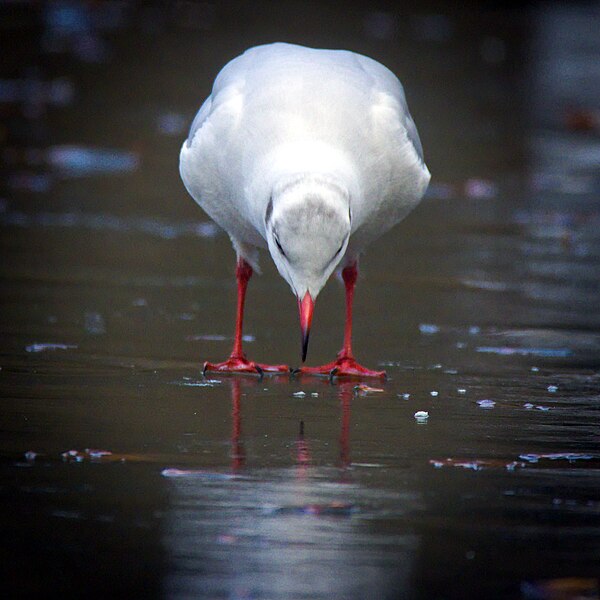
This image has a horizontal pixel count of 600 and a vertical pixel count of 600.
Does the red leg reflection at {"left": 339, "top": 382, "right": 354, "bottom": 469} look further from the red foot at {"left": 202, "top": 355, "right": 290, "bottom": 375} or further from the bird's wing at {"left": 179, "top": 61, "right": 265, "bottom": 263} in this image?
the bird's wing at {"left": 179, "top": 61, "right": 265, "bottom": 263}

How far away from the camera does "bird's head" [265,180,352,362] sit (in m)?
Result: 5.25

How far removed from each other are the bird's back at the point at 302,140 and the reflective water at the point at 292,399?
71 cm

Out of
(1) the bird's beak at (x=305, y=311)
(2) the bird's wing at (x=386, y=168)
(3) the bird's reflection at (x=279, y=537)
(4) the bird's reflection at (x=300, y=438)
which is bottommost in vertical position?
(3) the bird's reflection at (x=279, y=537)

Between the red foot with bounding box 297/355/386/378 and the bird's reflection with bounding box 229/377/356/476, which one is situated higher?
the red foot with bounding box 297/355/386/378

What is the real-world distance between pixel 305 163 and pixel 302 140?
294 millimetres

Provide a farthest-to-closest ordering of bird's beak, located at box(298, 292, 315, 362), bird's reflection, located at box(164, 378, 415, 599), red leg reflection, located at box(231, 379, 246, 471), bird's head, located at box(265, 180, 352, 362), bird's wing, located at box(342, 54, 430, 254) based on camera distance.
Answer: bird's wing, located at box(342, 54, 430, 254) → bird's beak, located at box(298, 292, 315, 362) → bird's head, located at box(265, 180, 352, 362) → red leg reflection, located at box(231, 379, 246, 471) → bird's reflection, located at box(164, 378, 415, 599)

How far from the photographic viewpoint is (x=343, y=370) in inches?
253

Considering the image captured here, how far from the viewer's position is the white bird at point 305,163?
534 cm

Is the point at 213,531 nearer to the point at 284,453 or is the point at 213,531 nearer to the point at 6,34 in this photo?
the point at 284,453

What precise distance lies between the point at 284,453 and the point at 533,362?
2.03 meters

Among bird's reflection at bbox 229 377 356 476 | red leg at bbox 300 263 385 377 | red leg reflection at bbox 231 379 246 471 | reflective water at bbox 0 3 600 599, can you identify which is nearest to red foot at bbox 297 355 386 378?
red leg at bbox 300 263 385 377

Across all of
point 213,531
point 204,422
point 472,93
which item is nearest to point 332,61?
point 204,422

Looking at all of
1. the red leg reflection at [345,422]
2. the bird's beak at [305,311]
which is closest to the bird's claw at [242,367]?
the red leg reflection at [345,422]

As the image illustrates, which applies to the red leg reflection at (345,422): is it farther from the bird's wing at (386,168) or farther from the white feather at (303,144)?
the bird's wing at (386,168)
